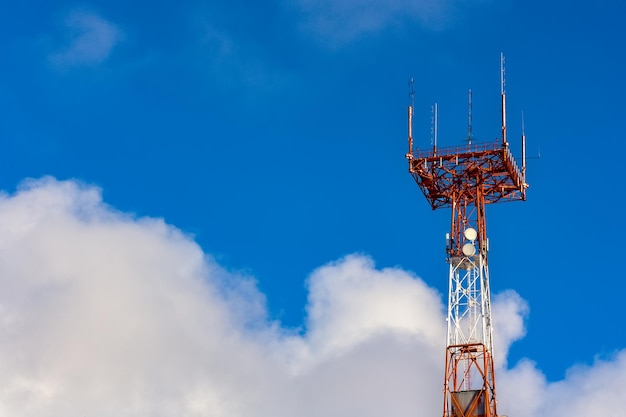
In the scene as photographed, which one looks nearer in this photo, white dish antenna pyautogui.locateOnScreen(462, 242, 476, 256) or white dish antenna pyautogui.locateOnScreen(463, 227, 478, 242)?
white dish antenna pyautogui.locateOnScreen(462, 242, 476, 256)

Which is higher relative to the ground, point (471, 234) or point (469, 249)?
point (471, 234)

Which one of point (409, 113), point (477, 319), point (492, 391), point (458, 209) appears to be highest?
point (409, 113)

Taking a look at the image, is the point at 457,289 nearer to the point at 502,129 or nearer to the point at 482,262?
the point at 482,262

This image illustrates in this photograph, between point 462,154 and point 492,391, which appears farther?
point 462,154

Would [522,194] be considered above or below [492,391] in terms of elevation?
above

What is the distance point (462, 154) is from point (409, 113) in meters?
8.29

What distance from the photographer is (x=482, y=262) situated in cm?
12488

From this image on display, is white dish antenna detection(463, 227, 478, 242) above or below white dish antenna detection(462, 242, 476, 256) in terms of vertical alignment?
above

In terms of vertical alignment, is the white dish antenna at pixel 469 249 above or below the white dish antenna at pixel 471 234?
below

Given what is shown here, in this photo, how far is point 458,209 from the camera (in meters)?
128

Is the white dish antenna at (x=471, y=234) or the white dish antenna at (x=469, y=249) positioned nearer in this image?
the white dish antenna at (x=469, y=249)

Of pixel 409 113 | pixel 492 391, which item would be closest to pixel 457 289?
pixel 492 391

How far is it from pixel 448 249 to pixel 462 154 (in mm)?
9426

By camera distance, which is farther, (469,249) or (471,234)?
(471,234)
